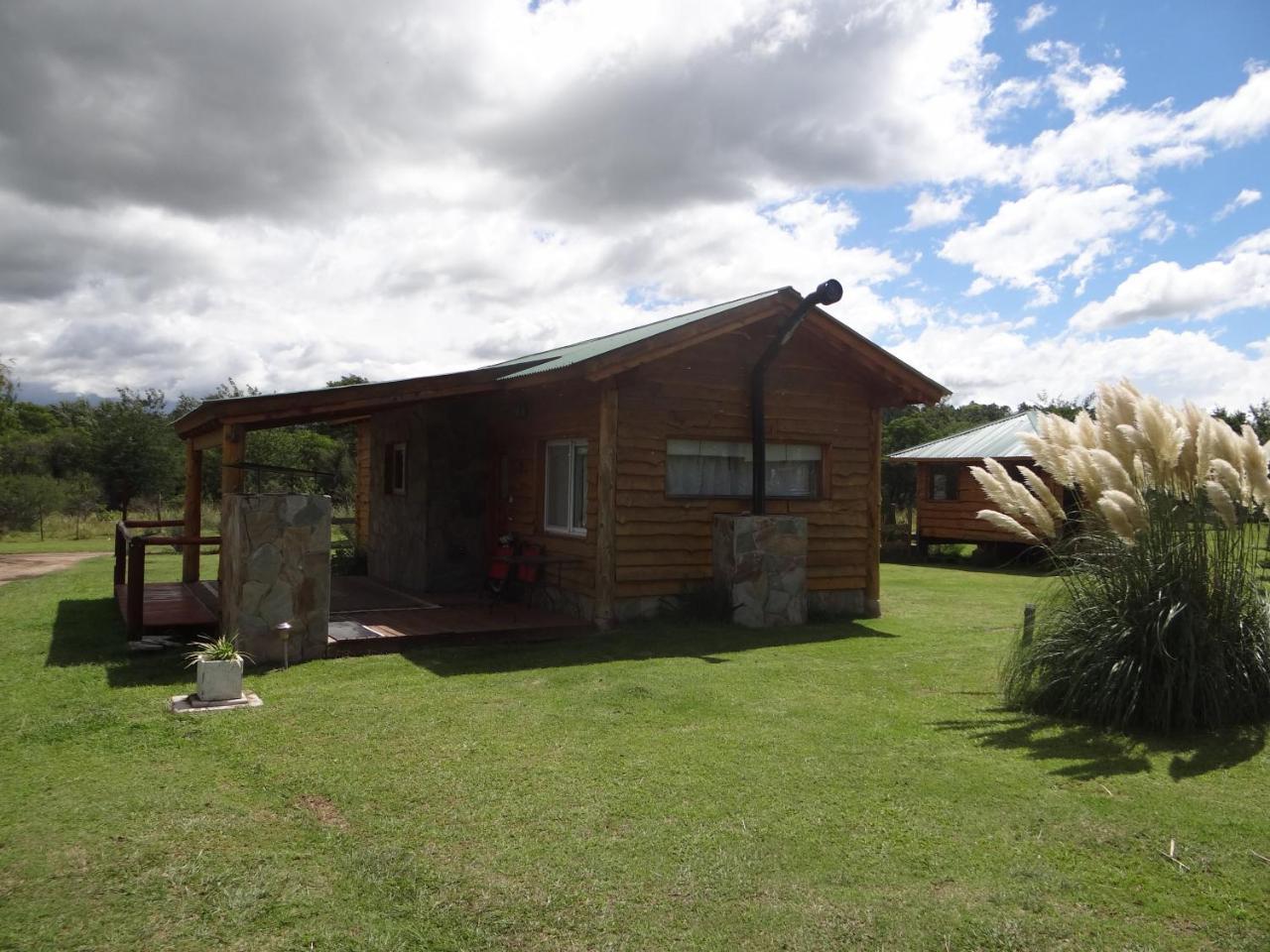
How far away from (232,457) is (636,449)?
12.9ft

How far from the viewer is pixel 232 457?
8.26 m

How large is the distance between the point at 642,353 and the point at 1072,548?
4610mm

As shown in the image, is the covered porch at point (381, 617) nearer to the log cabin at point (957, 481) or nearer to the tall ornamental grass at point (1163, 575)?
the tall ornamental grass at point (1163, 575)

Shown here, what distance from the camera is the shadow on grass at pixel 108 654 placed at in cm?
717

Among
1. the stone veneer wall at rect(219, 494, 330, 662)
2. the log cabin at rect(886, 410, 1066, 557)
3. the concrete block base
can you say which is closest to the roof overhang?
the stone veneer wall at rect(219, 494, 330, 662)

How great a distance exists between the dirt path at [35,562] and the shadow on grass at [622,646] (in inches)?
359

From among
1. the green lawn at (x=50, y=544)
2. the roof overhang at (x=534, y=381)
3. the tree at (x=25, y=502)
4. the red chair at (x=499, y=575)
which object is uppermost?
the roof overhang at (x=534, y=381)

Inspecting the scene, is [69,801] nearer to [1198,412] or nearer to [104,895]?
[104,895]

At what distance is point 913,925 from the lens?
10.8 ft

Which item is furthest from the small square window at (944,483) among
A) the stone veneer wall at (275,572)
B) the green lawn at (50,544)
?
the green lawn at (50,544)

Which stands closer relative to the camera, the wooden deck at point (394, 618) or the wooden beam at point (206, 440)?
the wooden deck at point (394, 618)

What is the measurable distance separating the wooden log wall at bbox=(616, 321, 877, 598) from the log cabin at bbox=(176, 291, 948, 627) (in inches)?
0.7

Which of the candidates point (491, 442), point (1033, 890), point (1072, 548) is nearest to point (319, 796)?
point (1033, 890)

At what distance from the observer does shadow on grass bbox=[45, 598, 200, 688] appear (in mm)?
7172
